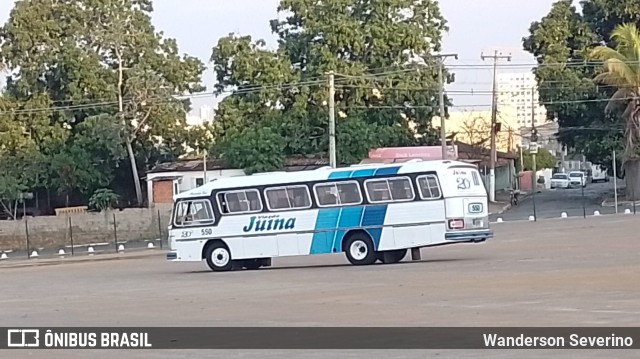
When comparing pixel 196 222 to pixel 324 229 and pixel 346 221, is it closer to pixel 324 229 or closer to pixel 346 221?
pixel 324 229

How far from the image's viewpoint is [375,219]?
31750 mm

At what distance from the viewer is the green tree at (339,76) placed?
70.7 meters

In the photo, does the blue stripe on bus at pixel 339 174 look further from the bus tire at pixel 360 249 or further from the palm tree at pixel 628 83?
the palm tree at pixel 628 83

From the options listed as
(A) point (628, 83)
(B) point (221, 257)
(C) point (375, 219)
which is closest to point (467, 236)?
(C) point (375, 219)

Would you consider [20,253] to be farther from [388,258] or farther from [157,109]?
[388,258]

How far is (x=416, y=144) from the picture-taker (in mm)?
73375

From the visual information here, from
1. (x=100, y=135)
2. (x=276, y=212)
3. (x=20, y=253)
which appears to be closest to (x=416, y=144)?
(x=100, y=135)

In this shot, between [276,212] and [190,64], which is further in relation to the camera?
[190,64]

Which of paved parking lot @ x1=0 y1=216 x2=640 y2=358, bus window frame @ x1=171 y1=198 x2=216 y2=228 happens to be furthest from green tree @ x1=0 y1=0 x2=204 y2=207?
bus window frame @ x1=171 y1=198 x2=216 y2=228

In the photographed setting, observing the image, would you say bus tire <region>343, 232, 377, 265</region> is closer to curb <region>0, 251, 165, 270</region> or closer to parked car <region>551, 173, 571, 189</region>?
curb <region>0, 251, 165, 270</region>

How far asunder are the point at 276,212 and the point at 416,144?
4103cm

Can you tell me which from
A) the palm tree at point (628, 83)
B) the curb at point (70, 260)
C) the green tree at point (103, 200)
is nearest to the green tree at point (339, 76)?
the green tree at point (103, 200)

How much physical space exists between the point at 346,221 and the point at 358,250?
830 mm

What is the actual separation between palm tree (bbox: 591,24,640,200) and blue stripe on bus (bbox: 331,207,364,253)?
1442 inches
